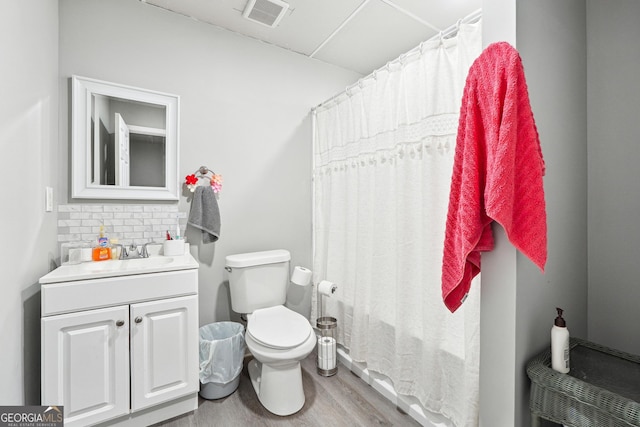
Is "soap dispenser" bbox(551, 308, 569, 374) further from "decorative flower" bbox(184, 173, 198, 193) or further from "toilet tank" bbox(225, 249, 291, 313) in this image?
"decorative flower" bbox(184, 173, 198, 193)

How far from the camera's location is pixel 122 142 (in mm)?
1762

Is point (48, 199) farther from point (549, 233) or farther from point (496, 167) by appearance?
point (549, 233)

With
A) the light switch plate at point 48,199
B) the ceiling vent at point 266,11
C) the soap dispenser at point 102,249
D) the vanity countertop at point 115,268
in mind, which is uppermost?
the ceiling vent at point 266,11

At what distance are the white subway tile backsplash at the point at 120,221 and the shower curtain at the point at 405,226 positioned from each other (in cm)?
122

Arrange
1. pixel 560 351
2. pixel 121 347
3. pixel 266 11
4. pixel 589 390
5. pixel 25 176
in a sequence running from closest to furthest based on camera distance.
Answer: pixel 589 390, pixel 560 351, pixel 25 176, pixel 121 347, pixel 266 11

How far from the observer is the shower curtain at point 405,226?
132 centimetres

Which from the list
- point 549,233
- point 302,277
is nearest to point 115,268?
point 302,277

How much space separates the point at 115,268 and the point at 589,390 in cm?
192

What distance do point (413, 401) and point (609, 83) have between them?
1.76 m

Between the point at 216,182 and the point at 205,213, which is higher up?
the point at 216,182

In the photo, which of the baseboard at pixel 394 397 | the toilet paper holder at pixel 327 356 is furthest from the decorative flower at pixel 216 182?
the baseboard at pixel 394 397

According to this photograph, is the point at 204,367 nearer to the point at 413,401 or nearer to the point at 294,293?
the point at 294,293

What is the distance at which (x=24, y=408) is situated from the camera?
3.66ft

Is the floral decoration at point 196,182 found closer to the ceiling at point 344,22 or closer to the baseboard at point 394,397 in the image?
the ceiling at point 344,22
